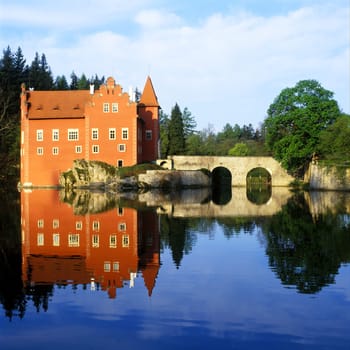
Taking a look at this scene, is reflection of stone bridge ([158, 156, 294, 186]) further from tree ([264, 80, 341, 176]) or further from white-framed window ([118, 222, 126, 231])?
white-framed window ([118, 222, 126, 231])

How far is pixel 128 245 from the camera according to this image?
15141mm

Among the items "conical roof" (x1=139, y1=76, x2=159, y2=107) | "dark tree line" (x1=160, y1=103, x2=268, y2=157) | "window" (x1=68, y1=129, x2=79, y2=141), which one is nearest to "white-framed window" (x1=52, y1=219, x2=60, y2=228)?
"window" (x1=68, y1=129, x2=79, y2=141)

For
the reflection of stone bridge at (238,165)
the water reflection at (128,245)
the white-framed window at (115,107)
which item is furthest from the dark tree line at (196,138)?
the water reflection at (128,245)

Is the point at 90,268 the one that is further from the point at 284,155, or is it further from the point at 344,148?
the point at 284,155

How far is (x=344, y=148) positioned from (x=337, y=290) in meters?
37.9

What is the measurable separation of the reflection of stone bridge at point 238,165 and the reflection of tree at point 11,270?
4131cm

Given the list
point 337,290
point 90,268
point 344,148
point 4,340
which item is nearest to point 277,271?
point 337,290

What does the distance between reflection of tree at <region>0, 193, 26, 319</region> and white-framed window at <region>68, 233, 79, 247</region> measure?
1.49 meters

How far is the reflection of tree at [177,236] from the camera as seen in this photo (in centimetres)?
1460

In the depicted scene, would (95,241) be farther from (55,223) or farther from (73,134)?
(73,134)

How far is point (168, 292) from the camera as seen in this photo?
9.84 metres

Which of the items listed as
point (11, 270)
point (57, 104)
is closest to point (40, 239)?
point (11, 270)

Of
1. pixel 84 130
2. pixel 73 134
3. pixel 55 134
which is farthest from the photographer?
pixel 55 134

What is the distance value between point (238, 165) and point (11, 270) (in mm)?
53711
